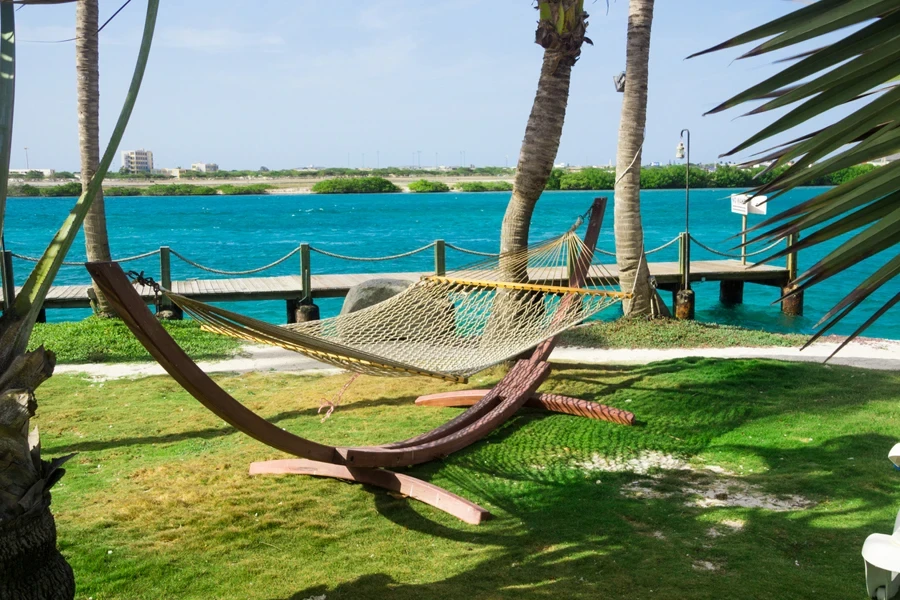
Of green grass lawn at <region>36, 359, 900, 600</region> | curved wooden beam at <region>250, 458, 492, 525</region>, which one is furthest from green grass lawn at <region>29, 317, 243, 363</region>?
curved wooden beam at <region>250, 458, 492, 525</region>

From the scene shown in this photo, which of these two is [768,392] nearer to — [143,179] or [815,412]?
[815,412]

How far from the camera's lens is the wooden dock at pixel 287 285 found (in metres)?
8.48

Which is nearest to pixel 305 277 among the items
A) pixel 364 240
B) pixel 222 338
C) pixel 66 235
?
pixel 222 338

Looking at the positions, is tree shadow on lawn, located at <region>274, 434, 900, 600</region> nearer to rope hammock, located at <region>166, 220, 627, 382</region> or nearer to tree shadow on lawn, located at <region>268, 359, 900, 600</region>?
tree shadow on lawn, located at <region>268, 359, 900, 600</region>

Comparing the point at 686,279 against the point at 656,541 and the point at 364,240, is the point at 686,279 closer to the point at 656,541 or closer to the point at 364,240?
the point at 656,541

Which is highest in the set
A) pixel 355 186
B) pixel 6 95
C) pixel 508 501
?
pixel 355 186

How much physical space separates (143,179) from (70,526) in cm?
9346

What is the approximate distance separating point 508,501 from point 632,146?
423 centimetres

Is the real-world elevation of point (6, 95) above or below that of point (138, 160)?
below

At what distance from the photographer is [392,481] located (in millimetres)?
3482

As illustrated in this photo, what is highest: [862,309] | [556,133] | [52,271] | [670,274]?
[556,133]

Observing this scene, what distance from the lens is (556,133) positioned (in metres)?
5.71

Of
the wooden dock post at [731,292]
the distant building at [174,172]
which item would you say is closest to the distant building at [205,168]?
the distant building at [174,172]

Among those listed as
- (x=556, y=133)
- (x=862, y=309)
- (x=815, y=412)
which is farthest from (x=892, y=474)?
(x=862, y=309)
